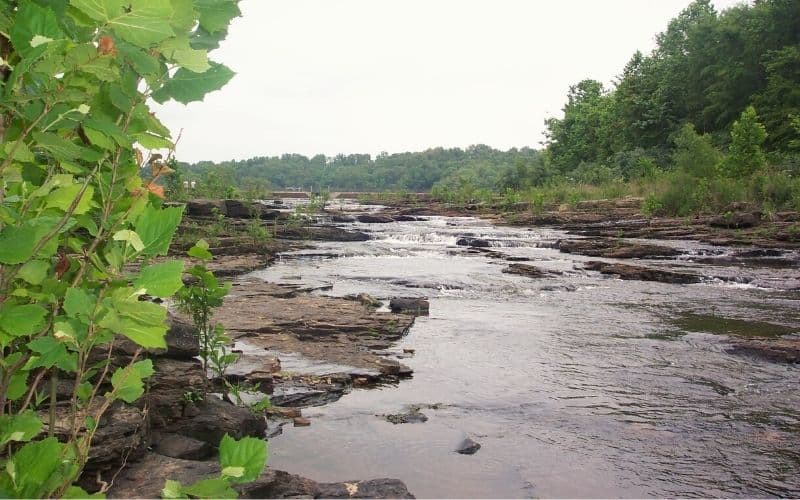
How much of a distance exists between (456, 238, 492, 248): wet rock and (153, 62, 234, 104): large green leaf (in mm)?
21943

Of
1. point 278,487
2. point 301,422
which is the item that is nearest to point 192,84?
point 278,487

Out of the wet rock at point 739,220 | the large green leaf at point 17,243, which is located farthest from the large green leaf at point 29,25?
the wet rock at point 739,220

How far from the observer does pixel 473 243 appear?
23.0 meters

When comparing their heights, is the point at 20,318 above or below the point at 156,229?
below

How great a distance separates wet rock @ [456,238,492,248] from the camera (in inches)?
898

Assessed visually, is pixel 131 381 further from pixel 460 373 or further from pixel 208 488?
pixel 460 373

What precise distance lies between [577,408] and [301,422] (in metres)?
2.80

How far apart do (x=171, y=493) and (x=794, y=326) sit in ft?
36.7

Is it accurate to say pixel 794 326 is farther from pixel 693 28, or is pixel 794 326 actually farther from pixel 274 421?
pixel 693 28

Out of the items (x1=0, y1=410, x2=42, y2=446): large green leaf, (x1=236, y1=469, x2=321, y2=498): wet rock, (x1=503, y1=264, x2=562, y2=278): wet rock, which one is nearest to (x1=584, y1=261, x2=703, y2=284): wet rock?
(x1=503, y1=264, x2=562, y2=278): wet rock

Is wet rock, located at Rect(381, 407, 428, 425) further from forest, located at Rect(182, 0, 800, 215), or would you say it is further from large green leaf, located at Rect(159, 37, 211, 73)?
forest, located at Rect(182, 0, 800, 215)

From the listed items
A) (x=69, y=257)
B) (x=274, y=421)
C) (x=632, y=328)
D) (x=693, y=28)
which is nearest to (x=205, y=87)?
(x=69, y=257)

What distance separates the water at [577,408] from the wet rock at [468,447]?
84mm

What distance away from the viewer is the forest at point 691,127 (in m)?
29.7
